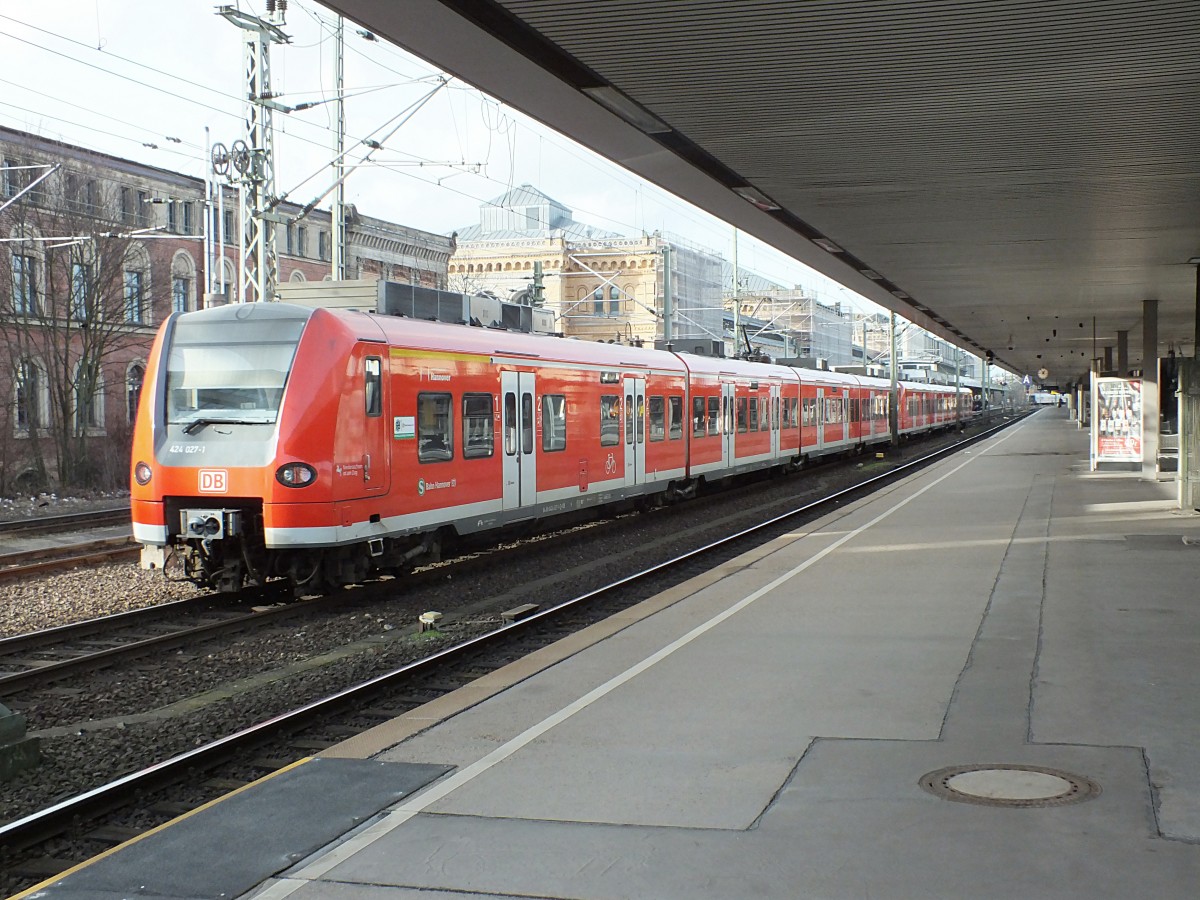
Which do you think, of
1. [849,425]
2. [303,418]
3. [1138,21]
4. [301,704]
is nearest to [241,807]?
[301,704]

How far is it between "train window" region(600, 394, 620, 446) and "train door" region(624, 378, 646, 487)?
42cm

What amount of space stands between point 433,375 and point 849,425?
90.3 feet

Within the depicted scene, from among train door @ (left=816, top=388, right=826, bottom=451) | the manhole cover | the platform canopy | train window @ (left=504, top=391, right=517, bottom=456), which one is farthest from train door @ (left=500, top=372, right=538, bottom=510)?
train door @ (left=816, top=388, right=826, bottom=451)

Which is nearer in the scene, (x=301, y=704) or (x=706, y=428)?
(x=301, y=704)

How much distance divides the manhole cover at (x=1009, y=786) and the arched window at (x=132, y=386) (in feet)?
116

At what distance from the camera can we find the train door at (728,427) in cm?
2483

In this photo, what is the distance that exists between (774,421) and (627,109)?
1963 centimetres

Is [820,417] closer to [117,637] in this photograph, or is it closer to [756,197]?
[756,197]

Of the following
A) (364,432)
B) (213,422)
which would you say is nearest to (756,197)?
(364,432)

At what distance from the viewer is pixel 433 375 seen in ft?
43.6

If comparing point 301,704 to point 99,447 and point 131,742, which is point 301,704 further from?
point 99,447

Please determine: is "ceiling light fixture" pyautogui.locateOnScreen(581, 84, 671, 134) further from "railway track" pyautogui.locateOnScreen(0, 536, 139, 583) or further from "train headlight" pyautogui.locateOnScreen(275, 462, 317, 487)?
"railway track" pyautogui.locateOnScreen(0, 536, 139, 583)

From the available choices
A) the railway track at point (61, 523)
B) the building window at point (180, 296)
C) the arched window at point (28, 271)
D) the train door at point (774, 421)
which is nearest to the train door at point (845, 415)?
the train door at point (774, 421)

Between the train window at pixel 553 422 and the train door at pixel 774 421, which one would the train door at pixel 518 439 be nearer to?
→ the train window at pixel 553 422
